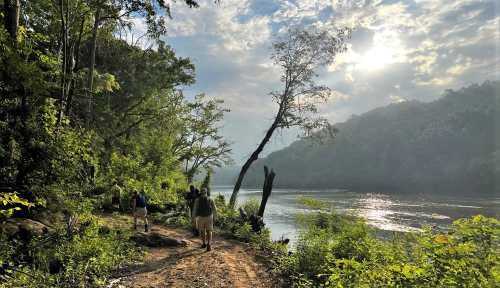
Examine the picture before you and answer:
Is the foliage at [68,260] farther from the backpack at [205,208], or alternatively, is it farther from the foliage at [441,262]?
the foliage at [441,262]

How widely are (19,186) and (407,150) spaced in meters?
183

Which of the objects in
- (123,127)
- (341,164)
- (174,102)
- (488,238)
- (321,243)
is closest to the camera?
(488,238)

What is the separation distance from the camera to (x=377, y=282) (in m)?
5.75

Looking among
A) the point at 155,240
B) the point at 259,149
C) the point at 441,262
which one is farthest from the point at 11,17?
the point at 259,149

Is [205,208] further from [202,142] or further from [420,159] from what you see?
[420,159]

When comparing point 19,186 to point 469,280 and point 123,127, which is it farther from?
point 123,127

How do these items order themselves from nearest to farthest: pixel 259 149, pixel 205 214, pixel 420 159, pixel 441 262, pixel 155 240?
pixel 441 262
pixel 205 214
pixel 155 240
pixel 259 149
pixel 420 159

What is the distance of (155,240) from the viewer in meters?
12.6

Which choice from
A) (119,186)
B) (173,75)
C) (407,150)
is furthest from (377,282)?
(407,150)

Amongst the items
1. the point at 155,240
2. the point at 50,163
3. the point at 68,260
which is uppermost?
the point at 50,163

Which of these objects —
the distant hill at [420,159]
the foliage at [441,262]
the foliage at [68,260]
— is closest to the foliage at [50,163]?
the foliage at [68,260]

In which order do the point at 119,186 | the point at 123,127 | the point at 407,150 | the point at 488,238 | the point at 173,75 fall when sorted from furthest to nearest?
1. the point at 407,150
2. the point at 173,75
3. the point at 123,127
4. the point at 119,186
5. the point at 488,238

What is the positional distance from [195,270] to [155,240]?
368 centimetres

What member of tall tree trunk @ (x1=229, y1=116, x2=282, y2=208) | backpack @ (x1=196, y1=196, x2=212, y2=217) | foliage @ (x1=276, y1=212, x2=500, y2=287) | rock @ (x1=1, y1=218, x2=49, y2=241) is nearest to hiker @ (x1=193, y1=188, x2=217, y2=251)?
backpack @ (x1=196, y1=196, x2=212, y2=217)
